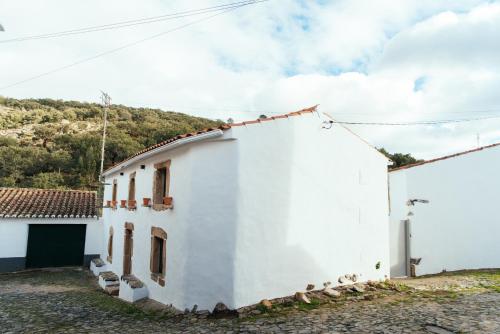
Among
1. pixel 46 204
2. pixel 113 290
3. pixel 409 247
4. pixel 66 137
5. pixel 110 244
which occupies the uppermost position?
pixel 66 137

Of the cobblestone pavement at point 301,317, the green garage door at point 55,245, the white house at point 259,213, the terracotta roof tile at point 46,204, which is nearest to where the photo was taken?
the cobblestone pavement at point 301,317

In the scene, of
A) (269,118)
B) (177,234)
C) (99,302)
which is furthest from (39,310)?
(269,118)

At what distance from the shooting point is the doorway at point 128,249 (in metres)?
12.8

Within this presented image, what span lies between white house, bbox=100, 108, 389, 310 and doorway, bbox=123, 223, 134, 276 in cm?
138

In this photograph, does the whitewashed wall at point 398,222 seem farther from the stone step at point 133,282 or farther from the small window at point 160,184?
the stone step at point 133,282

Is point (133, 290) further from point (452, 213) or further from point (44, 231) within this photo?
point (452, 213)

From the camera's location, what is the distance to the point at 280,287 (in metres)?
8.52

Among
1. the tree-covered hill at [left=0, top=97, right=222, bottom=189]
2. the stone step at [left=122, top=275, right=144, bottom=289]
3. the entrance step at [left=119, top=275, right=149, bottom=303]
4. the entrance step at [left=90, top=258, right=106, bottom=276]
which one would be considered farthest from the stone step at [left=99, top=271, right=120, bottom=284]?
the tree-covered hill at [left=0, top=97, right=222, bottom=189]

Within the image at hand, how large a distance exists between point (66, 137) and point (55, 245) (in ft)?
85.7

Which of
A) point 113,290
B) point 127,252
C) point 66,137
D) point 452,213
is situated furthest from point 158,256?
point 66,137

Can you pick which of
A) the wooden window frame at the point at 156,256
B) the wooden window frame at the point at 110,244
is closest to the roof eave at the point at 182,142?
the wooden window frame at the point at 156,256

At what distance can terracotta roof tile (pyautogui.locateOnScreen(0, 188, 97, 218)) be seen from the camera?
56.4 feet

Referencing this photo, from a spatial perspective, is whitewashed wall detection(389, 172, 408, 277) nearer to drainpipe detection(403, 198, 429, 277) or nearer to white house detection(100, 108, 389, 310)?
drainpipe detection(403, 198, 429, 277)

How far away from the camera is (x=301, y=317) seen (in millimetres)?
7395
